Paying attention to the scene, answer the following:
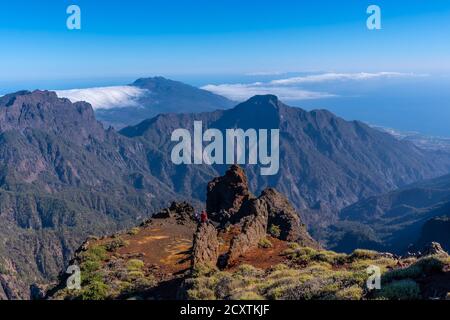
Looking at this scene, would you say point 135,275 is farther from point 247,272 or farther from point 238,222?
point 238,222

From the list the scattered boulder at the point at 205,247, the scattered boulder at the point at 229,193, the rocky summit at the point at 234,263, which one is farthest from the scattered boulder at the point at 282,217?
the scattered boulder at the point at 205,247

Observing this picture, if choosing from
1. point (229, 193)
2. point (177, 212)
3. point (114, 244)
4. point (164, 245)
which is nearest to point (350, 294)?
point (164, 245)

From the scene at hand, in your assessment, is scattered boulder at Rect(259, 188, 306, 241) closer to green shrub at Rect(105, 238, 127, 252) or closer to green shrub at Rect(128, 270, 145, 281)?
green shrub at Rect(105, 238, 127, 252)

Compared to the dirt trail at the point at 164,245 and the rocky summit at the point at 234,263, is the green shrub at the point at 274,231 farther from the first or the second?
the dirt trail at the point at 164,245

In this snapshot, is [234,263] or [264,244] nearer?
[234,263]

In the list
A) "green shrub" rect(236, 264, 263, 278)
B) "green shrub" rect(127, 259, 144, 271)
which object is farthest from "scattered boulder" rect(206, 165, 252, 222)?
"green shrub" rect(236, 264, 263, 278)
